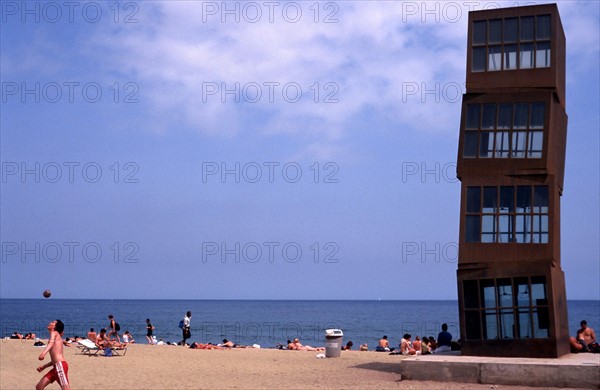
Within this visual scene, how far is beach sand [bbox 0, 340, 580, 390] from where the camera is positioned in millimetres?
19844

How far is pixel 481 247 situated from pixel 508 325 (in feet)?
7.53

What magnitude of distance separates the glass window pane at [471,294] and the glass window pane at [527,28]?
7.24 metres

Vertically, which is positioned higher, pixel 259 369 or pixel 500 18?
pixel 500 18

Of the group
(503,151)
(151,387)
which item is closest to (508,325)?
(503,151)

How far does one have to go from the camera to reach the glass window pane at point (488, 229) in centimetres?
2194

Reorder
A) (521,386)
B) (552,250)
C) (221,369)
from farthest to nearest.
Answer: (221,369) < (552,250) < (521,386)

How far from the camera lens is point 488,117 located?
73.7 feet

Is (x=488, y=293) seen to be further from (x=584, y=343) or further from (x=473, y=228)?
(x=584, y=343)

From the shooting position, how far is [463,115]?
74.4 ft

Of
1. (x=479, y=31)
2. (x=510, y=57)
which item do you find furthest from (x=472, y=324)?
(x=479, y=31)

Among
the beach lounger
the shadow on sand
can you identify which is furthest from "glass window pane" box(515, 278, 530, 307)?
the beach lounger

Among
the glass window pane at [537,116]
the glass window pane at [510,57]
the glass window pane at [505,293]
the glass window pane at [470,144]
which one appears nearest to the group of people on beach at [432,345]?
the glass window pane at [505,293]

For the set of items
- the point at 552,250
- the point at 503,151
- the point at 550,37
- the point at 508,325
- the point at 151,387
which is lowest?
the point at 151,387

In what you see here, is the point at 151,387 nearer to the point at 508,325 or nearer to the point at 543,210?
the point at 508,325
